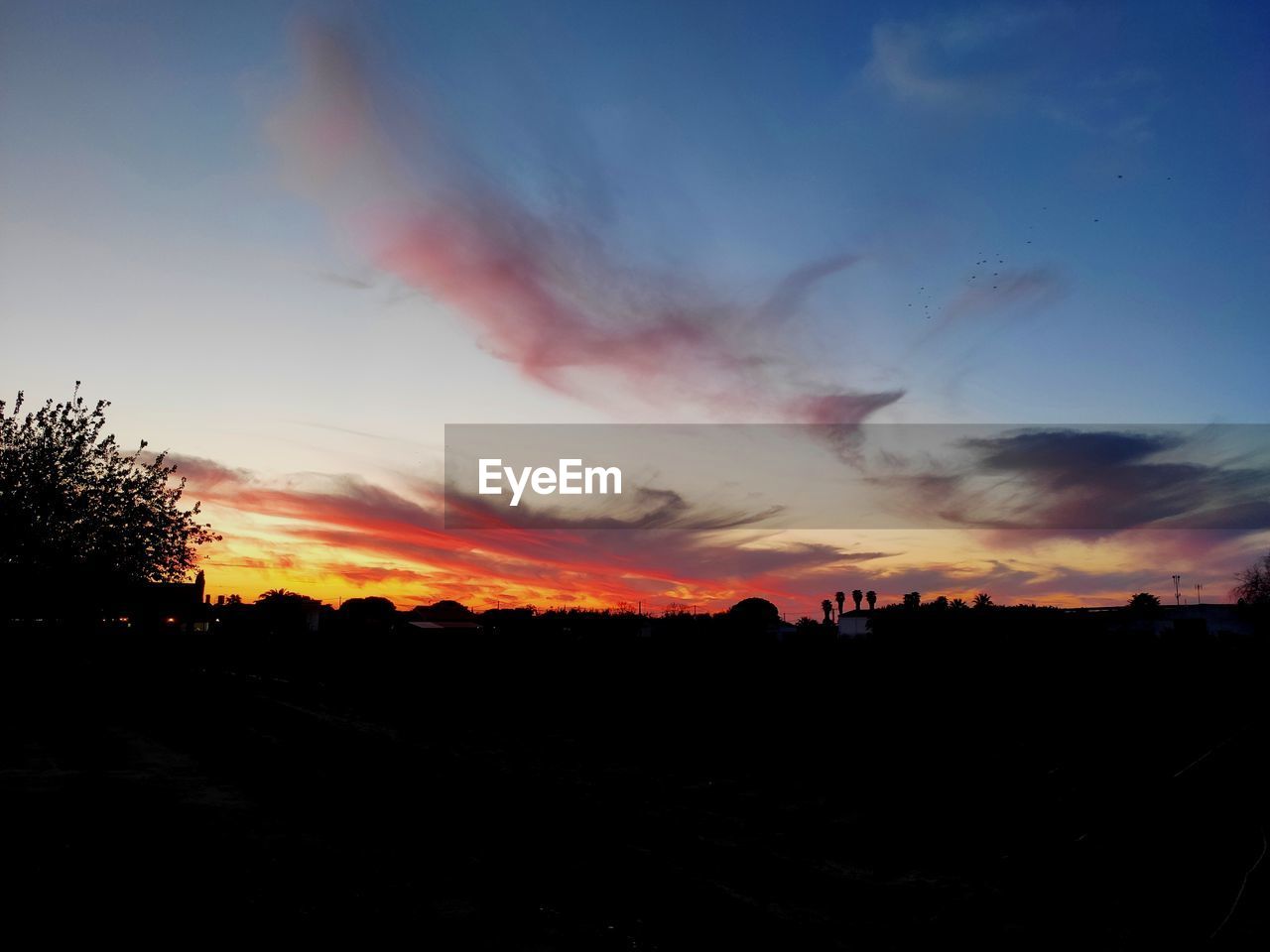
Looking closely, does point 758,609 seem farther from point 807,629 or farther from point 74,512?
point 74,512

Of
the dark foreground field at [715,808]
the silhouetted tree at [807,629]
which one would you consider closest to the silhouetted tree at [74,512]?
the dark foreground field at [715,808]

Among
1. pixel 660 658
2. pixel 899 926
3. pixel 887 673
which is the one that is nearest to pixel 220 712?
pixel 660 658

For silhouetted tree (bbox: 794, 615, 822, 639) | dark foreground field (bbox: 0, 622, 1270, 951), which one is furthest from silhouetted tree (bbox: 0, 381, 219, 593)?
silhouetted tree (bbox: 794, 615, 822, 639)

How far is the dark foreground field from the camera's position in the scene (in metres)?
6.55

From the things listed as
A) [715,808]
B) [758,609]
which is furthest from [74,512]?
[758,609]

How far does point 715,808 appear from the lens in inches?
448

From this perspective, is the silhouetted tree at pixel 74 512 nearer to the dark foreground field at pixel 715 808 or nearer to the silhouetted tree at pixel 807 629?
the dark foreground field at pixel 715 808

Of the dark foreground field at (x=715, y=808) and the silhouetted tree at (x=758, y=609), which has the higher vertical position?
the silhouetted tree at (x=758, y=609)

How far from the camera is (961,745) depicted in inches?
583

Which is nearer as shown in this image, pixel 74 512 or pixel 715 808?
pixel 715 808

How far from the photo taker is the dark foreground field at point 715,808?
6551mm

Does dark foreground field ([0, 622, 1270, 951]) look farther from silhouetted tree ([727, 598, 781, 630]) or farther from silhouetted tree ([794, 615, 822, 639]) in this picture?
silhouetted tree ([727, 598, 781, 630])

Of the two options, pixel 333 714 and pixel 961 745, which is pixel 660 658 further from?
pixel 961 745

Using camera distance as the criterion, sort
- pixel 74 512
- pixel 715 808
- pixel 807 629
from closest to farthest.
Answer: pixel 715 808
pixel 74 512
pixel 807 629
